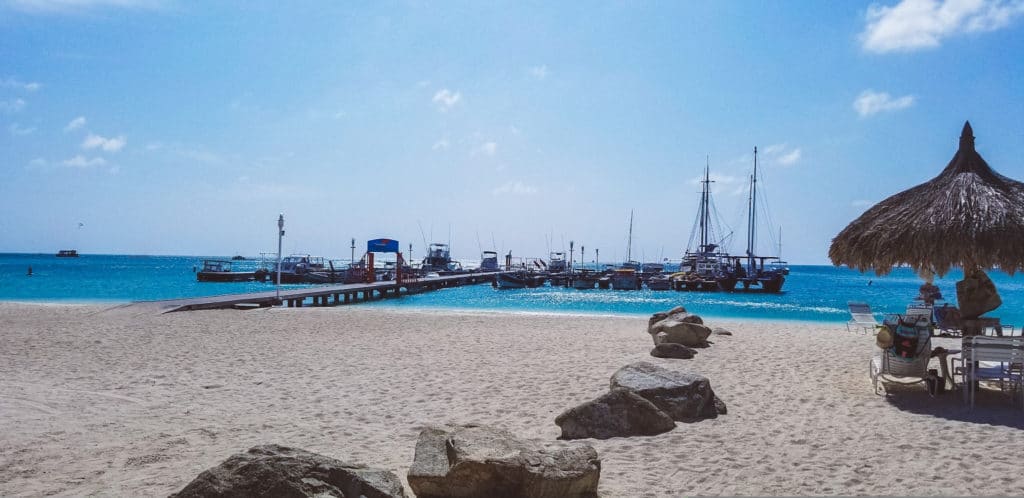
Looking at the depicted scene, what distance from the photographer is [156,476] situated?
177 inches

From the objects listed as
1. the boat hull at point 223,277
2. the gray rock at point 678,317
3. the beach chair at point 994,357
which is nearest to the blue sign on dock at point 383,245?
the boat hull at point 223,277

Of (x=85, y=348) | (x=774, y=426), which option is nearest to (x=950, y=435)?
(x=774, y=426)

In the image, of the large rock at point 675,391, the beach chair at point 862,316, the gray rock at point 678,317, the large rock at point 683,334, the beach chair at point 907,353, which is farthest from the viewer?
the beach chair at point 862,316

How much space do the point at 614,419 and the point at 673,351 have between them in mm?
5223

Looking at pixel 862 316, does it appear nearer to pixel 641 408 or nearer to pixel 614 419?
pixel 641 408

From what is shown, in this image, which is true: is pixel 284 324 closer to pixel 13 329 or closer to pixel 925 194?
pixel 13 329

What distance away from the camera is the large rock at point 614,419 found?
581 centimetres

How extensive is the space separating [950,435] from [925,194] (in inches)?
154

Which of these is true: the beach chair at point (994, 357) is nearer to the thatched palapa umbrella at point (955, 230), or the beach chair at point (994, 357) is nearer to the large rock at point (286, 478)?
the thatched palapa umbrella at point (955, 230)

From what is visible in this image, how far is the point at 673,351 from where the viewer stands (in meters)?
10.8

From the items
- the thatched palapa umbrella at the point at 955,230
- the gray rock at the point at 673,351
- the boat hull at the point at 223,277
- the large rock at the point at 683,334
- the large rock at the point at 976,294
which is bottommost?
the boat hull at the point at 223,277

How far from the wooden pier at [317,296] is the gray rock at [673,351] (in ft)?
48.9

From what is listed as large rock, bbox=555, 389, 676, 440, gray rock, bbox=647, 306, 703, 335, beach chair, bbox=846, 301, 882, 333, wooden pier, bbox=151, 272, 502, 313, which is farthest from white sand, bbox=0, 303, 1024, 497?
wooden pier, bbox=151, 272, 502, 313

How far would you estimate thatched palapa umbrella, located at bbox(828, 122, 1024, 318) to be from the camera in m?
7.44
